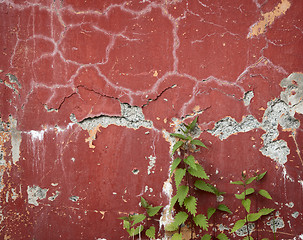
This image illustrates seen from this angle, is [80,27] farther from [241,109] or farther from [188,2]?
[241,109]

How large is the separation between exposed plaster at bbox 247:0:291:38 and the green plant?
42.3 inches

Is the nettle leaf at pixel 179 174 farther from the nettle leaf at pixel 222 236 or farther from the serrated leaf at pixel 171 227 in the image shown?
the nettle leaf at pixel 222 236

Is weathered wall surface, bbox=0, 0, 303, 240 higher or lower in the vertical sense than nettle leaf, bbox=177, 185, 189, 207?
higher

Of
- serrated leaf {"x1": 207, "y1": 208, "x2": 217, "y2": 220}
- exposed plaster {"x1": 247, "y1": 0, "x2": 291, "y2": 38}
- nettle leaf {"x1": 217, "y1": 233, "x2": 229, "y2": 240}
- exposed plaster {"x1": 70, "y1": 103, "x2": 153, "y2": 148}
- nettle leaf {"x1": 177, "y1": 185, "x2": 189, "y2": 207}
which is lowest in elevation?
nettle leaf {"x1": 217, "y1": 233, "x2": 229, "y2": 240}

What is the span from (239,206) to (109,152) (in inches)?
30.8

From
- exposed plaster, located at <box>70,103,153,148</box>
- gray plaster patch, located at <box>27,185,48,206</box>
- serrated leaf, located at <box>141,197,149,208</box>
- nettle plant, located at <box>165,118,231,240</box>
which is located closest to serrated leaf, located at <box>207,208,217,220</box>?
nettle plant, located at <box>165,118,231,240</box>

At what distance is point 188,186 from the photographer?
1478 mm

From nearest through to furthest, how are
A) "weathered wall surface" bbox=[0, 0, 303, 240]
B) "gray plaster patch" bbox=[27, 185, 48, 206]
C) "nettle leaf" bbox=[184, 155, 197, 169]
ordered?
1. "nettle leaf" bbox=[184, 155, 197, 169]
2. "weathered wall surface" bbox=[0, 0, 303, 240]
3. "gray plaster patch" bbox=[27, 185, 48, 206]

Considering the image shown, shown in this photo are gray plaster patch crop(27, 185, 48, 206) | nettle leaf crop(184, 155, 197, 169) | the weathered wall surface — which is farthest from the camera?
gray plaster patch crop(27, 185, 48, 206)

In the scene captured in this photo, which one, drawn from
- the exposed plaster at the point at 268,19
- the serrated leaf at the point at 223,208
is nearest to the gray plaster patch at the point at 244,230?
the serrated leaf at the point at 223,208

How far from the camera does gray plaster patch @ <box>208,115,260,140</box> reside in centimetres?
147

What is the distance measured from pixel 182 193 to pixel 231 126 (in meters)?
0.45

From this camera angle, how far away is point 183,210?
1495 mm

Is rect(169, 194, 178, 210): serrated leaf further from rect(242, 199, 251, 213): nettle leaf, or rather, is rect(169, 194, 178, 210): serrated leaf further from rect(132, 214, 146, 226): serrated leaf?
rect(242, 199, 251, 213): nettle leaf
